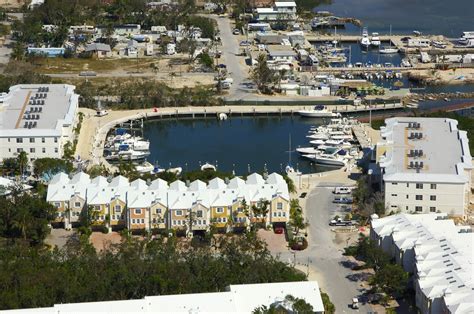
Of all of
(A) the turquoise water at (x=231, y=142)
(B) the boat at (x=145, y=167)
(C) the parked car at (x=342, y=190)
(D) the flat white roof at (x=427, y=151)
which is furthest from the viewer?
(A) the turquoise water at (x=231, y=142)

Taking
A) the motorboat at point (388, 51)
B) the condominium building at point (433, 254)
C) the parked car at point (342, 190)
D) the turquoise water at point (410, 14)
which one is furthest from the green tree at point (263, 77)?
the condominium building at point (433, 254)

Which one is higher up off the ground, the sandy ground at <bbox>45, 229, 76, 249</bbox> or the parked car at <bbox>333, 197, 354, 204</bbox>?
the sandy ground at <bbox>45, 229, 76, 249</bbox>

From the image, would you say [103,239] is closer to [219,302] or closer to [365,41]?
[219,302]

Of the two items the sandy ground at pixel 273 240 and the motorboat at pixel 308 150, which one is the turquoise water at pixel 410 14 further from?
the sandy ground at pixel 273 240

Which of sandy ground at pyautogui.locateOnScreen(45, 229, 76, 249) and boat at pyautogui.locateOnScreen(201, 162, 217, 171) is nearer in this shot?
sandy ground at pyautogui.locateOnScreen(45, 229, 76, 249)

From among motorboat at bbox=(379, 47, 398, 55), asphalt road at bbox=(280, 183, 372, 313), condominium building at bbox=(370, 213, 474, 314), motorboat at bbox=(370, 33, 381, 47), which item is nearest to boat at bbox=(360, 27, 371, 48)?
motorboat at bbox=(370, 33, 381, 47)

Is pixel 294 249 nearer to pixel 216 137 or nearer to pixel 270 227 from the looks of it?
pixel 270 227

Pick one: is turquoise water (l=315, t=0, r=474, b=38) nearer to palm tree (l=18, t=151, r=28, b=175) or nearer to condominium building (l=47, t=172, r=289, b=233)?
palm tree (l=18, t=151, r=28, b=175)

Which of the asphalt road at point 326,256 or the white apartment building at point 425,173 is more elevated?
the white apartment building at point 425,173
